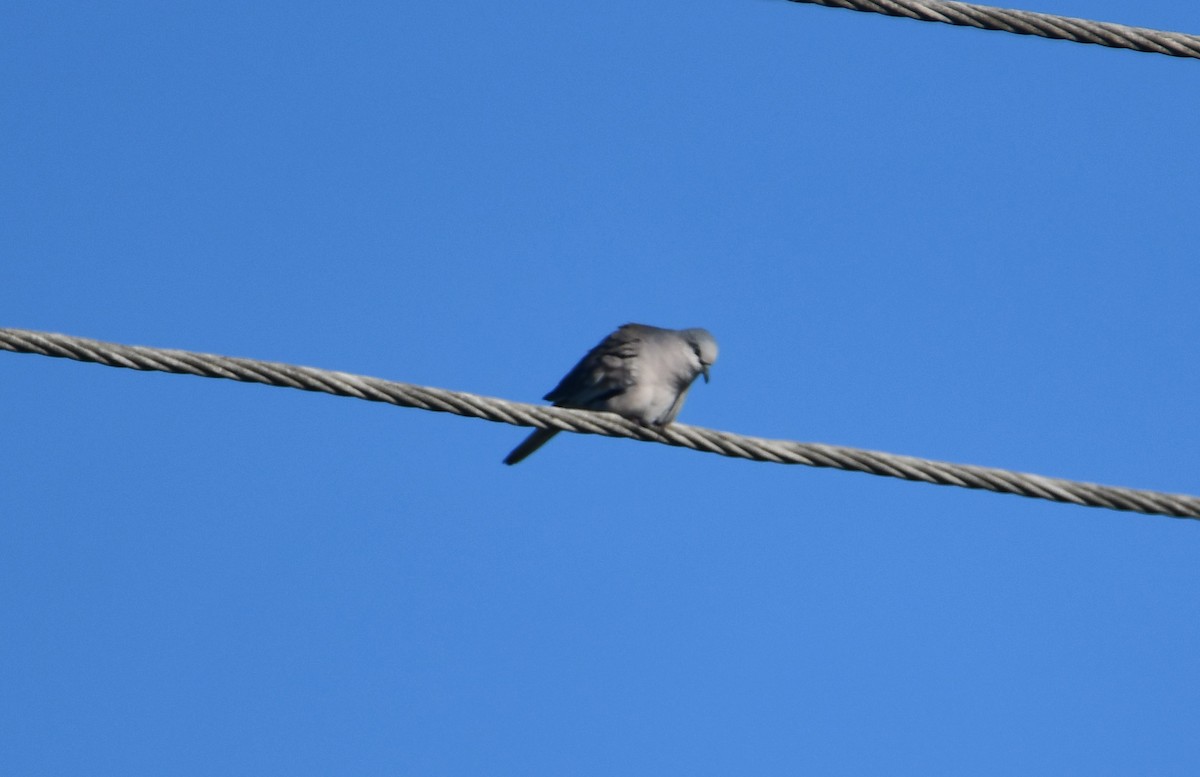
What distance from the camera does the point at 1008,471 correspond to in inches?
203

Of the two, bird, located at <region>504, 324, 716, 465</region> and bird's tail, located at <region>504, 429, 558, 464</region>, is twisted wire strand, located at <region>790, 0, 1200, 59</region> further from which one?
bird's tail, located at <region>504, 429, 558, 464</region>

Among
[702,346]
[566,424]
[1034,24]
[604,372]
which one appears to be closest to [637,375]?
[604,372]

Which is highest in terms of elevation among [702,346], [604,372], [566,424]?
[702,346]

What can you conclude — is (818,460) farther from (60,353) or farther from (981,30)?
(60,353)

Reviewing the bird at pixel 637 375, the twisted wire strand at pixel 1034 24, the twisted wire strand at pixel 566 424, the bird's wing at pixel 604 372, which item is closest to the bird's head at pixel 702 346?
the bird at pixel 637 375

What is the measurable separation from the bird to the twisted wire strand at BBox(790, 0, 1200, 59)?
3.22m

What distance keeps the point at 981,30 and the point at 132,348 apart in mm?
2862

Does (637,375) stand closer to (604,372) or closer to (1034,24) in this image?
(604,372)

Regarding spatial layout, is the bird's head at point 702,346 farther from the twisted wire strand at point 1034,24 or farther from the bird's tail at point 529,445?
the twisted wire strand at point 1034,24

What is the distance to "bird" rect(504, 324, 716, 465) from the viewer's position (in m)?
8.25

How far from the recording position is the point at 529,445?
858cm

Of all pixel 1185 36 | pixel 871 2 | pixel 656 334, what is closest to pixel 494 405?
pixel 871 2

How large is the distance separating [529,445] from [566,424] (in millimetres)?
3004

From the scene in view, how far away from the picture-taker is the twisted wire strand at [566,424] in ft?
15.8
